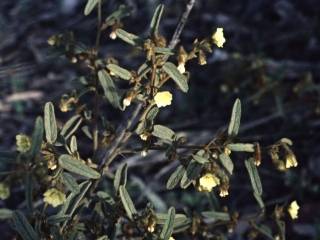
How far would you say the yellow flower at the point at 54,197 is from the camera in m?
2.08

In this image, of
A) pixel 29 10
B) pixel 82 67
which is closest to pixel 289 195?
pixel 82 67

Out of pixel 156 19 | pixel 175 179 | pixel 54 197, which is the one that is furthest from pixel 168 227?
pixel 156 19

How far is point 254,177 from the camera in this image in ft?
7.59

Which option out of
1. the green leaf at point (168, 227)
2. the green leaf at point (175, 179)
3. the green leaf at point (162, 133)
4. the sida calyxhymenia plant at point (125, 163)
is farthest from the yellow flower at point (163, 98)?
the green leaf at point (168, 227)

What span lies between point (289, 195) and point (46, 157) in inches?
71.1

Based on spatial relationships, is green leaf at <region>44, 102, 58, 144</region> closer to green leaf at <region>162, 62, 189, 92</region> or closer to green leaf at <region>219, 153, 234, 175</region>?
green leaf at <region>162, 62, 189, 92</region>

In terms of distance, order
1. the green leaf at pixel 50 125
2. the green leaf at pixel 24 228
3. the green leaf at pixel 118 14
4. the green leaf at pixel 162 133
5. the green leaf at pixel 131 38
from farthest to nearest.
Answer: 1. the green leaf at pixel 118 14
2. the green leaf at pixel 131 38
3. the green leaf at pixel 162 133
4. the green leaf at pixel 50 125
5. the green leaf at pixel 24 228

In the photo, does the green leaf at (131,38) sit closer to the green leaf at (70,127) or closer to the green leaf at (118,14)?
the green leaf at (118,14)

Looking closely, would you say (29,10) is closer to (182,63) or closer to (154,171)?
(154,171)

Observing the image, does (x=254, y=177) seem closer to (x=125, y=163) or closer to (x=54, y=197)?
(x=125, y=163)

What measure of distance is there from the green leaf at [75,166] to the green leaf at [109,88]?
1.00 feet

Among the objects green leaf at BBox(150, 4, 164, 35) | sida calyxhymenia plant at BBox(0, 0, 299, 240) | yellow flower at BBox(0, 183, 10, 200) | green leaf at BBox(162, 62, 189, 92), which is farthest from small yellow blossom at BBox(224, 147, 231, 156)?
yellow flower at BBox(0, 183, 10, 200)

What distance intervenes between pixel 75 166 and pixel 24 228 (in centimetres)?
29

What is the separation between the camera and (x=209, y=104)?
4.04 m
